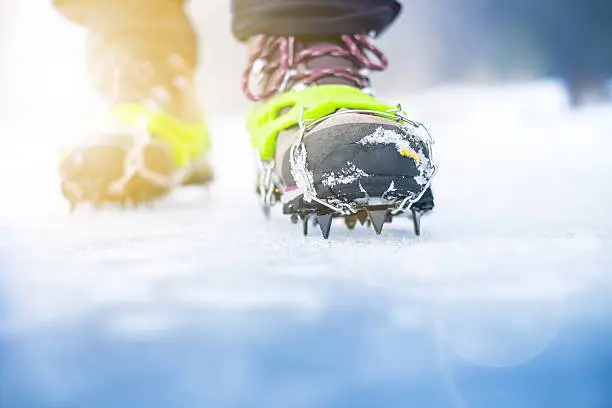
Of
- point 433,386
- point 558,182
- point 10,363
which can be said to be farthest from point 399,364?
point 558,182

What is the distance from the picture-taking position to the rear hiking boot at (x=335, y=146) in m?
0.69

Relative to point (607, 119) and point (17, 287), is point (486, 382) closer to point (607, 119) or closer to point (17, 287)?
point (17, 287)

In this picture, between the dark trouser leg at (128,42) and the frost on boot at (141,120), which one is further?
the dark trouser leg at (128,42)

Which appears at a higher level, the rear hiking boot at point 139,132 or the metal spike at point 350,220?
the rear hiking boot at point 139,132

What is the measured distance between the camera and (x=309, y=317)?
Result: 1.39 ft

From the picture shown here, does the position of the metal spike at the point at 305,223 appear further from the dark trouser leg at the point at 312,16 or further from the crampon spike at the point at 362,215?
the dark trouser leg at the point at 312,16

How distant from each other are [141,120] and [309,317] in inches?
35.3

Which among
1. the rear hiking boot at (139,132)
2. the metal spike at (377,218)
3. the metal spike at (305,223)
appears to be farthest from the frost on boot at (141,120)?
the metal spike at (377,218)

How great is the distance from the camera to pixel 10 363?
1.22ft

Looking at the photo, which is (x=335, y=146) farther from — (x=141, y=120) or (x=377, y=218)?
(x=141, y=120)

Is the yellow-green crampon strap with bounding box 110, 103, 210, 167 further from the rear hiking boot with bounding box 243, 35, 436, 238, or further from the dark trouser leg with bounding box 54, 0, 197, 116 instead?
the rear hiking boot with bounding box 243, 35, 436, 238

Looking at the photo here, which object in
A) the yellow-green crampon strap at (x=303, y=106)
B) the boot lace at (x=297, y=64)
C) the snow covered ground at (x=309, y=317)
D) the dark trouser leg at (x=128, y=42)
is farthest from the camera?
the dark trouser leg at (x=128, y=42)

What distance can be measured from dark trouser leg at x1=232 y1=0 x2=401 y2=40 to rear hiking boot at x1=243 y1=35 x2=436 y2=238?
21 millimetres

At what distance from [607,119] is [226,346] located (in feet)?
6.65
